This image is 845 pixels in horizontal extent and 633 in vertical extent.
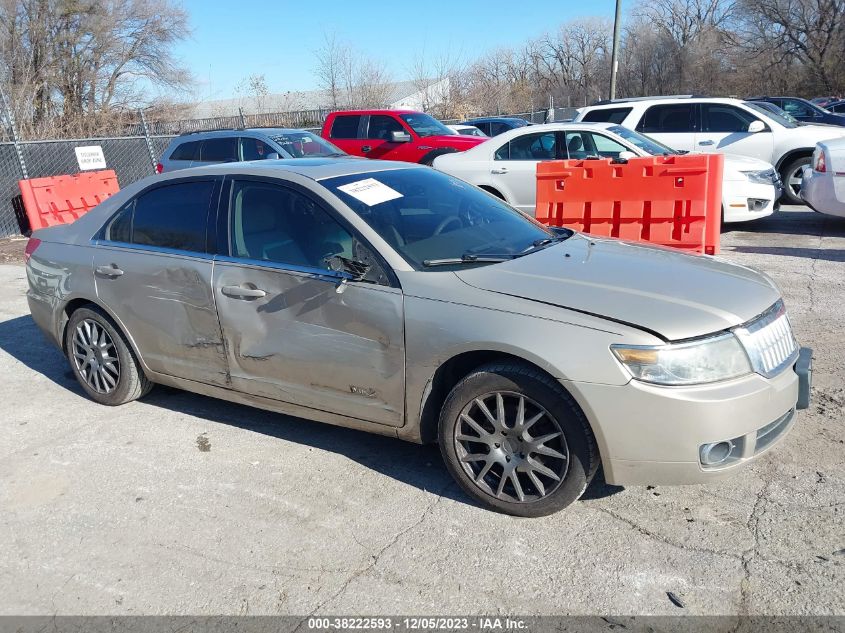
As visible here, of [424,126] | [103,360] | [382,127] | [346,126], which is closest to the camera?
[103,360]

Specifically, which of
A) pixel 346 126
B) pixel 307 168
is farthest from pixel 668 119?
pixel 307 168

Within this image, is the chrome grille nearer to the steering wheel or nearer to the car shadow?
the car shadow

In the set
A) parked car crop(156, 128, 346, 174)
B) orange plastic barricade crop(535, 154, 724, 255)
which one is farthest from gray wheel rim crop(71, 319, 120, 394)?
parked car crop(156, 128, 346, 174)

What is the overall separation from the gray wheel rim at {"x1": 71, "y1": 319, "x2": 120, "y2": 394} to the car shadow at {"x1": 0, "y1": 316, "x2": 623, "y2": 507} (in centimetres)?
30

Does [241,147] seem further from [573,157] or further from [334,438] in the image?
[334,438]

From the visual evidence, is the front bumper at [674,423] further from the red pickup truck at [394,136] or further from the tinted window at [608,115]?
the red pickup truck at [394,136]

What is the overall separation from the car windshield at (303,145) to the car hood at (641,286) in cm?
786

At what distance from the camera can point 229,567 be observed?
314 centimetres

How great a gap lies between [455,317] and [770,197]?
784 centimetres

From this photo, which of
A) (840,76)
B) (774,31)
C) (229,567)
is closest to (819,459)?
(229,567)

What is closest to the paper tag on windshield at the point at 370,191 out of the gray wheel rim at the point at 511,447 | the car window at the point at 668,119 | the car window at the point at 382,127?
the gray wheel rim at the point at 511,447

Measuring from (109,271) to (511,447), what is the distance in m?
2.94

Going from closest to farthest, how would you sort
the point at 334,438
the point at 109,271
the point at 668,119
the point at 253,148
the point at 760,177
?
the point at 334,438 < the point at 109,271 < the point at 760,177 < the point at 253,148 < the point at 668,119

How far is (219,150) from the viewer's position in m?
11.6
